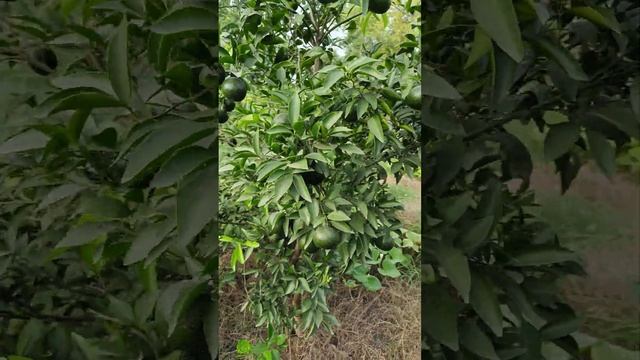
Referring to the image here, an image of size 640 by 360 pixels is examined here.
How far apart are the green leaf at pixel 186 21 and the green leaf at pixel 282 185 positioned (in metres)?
0.25

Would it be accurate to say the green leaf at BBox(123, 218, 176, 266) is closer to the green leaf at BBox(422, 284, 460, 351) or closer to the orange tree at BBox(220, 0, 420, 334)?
the orange tree at BBox(220, 0, 420, 334)

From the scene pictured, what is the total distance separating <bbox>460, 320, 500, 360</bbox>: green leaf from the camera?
1.19 m

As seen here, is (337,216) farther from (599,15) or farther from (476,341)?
(599,15)

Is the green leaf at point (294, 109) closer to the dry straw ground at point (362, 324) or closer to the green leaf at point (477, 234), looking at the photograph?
the dry straw ground at point (362, 324)

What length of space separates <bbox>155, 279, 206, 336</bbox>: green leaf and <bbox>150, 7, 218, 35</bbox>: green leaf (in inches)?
15.5

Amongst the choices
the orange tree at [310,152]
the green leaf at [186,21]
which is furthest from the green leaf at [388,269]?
the green leaf at [186,21]

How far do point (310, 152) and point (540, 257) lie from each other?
48 cm

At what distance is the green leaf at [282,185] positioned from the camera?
1012 mm

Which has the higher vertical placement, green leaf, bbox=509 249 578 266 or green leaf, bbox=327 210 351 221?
green leaf, bbox=327 210 351 221

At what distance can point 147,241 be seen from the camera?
1080 mm

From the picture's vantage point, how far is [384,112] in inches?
41.4

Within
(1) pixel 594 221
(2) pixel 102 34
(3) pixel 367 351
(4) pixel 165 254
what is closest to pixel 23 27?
(2) pixel 102 34

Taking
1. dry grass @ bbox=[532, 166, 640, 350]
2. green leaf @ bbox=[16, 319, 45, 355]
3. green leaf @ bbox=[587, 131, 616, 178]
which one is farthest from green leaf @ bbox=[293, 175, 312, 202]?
dry grass @ bbox=[532, 166, 640, 350]

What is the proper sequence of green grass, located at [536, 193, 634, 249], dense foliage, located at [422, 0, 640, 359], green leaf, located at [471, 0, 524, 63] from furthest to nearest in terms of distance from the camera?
green grass, located at [536, 193, 634, 249]
dense foliage, located at [422, 0, 640, 359]
green leaf, located at [471, 0, 524, 63]
